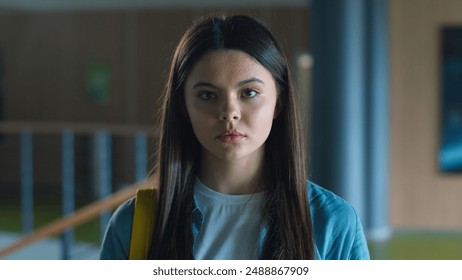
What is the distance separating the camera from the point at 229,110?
1.71 ft

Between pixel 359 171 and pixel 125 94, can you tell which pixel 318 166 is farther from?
pixel 125 94

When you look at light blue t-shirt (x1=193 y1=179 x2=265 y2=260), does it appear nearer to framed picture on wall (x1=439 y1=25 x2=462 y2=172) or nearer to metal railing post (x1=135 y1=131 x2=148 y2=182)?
metal railing post (x1=135 y1=131 x2=148 y2=182)

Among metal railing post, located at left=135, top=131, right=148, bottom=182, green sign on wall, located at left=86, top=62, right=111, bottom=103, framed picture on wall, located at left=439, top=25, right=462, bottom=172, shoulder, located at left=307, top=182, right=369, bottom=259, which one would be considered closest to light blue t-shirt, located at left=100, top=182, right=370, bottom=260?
shoulder, located at left=307, top=182, right=369, bottom=259

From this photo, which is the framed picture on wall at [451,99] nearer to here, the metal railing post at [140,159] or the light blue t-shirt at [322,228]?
the metal railing post at [140,159]

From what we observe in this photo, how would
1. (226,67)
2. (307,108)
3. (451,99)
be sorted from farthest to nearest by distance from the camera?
1. (451,99)
2. (307,108)
3. (226,67)

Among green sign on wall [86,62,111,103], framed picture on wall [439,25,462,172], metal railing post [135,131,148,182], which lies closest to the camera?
metal railing post [135,131,148,182]

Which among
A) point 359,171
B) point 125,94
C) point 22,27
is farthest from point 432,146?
point 22,27

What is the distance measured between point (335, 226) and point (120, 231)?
17cm

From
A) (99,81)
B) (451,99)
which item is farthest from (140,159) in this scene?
(99,81)

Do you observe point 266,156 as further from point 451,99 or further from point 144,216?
point 451,99

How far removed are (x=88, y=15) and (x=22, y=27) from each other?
482mm

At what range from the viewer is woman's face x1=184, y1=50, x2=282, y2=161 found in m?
0.52

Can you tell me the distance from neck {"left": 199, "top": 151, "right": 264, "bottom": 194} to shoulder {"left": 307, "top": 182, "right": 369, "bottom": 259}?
45 mm

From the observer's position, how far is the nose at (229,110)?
521 millimetres
